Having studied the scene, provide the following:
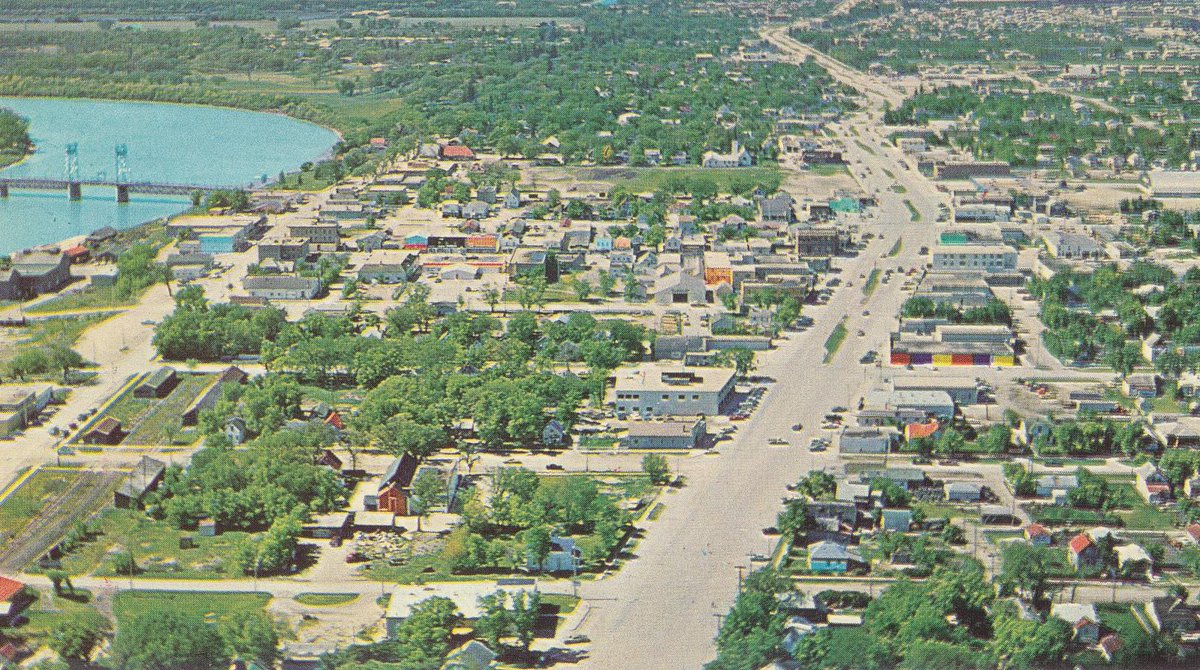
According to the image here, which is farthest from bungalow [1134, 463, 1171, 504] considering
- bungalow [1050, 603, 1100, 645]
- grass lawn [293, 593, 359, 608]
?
grass lawn [293, 593, 359, 608]

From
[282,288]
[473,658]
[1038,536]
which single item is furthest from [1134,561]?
[282,288]

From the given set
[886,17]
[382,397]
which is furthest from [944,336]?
[886,17]

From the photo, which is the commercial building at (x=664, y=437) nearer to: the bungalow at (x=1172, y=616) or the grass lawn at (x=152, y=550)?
the grass lawn at (x=152, y=550)

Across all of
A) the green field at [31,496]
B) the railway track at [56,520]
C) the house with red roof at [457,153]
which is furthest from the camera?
the house with red roof at [457,153]

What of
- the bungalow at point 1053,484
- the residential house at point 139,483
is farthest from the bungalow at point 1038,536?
the residential house at point 139,483

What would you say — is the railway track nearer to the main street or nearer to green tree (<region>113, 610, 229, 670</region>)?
green tree (<region>113, 610, 229, 670</region>)

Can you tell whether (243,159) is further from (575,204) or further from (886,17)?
(886,17)

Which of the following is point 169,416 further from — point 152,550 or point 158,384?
point 152,550
